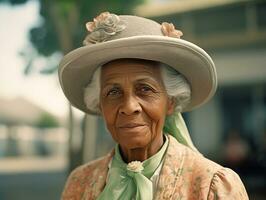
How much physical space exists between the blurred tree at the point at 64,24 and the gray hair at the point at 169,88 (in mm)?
2231

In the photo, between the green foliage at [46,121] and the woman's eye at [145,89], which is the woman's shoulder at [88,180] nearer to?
the woman's eye at [145,89]

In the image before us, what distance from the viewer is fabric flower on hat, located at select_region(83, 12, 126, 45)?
1.55m

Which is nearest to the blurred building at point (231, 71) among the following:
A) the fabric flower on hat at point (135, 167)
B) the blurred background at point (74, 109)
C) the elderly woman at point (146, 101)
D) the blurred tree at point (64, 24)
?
the blurred background at point (74, 109)

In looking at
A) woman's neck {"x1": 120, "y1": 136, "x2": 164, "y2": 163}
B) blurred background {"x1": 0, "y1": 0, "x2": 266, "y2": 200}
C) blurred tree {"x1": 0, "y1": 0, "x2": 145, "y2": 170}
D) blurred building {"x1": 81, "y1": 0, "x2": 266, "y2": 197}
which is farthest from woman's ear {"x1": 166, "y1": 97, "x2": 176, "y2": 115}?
blurred building {"x1": 81, "y1": 0, "x2": 266, "y2": 197}

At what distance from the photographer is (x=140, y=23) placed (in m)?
1.58

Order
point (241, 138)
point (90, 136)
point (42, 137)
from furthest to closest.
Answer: point (241, 138) < point (42, 137) < point (90, 136)

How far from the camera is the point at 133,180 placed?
1599 millimetres

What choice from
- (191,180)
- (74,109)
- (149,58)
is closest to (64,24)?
(74,109)

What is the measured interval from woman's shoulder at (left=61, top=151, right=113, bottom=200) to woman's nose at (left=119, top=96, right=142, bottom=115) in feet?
0.96

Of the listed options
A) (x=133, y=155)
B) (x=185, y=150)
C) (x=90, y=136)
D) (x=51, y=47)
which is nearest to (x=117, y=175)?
(x=133, y=155)

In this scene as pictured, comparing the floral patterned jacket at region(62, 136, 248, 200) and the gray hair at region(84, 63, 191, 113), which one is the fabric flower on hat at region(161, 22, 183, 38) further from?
the floral patterned jacket at region(62, 136, 248, 200)

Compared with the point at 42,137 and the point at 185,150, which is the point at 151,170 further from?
the point at 42,137

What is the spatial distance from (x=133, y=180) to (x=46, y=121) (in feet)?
13.1

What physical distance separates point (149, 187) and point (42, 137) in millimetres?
4368
